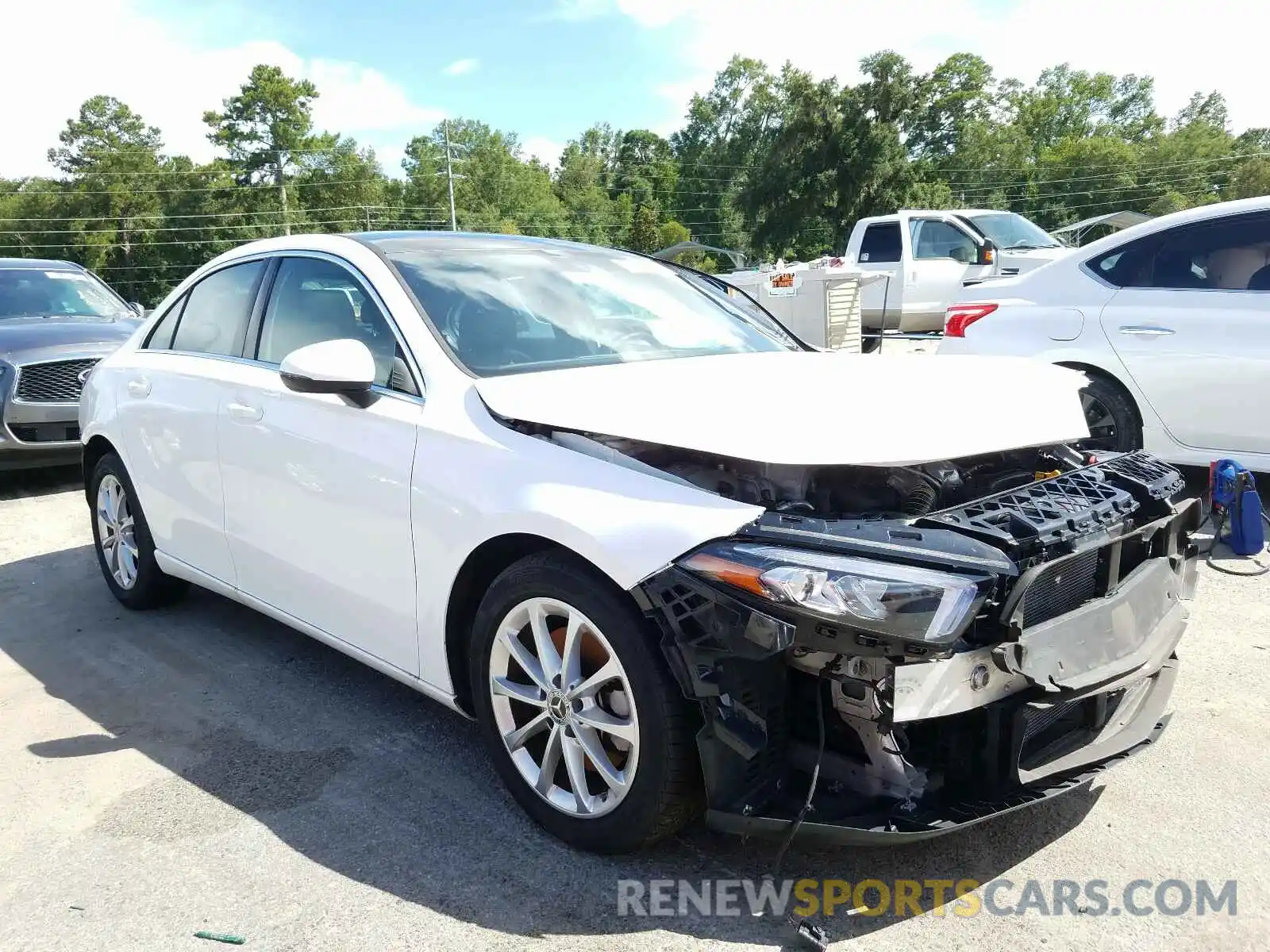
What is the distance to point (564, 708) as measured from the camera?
253 cm

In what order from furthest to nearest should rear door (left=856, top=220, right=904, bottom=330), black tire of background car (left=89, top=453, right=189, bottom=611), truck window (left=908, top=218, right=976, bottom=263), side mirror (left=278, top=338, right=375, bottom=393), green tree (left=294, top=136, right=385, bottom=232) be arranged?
green tree (left=294, top=136, right=385, bottom=232) → rear door (left=856, top=220, right=904, bottom=330) → truck window (left=908, top=218, right=976, bottom=263) → black tire of background car (left=89, top=453, right=189, bottom=611) → side mirror (left=278, top=338, right=375, bottom=393)

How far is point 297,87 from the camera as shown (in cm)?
7181

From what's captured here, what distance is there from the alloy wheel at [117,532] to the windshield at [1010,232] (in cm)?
1185

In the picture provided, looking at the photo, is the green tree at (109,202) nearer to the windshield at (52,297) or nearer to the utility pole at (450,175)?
the utility pole at (450,175)

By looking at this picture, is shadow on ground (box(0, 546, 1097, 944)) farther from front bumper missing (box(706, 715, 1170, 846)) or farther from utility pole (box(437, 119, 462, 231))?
utility pole (box(437, 119, 462, 231))

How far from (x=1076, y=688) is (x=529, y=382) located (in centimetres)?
167

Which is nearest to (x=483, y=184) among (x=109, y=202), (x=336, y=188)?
(x=336, y=188)

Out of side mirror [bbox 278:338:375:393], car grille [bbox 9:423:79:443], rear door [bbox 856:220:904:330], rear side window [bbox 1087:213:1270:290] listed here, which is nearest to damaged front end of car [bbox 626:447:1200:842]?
side mirror [bbox 278:338:375:393]

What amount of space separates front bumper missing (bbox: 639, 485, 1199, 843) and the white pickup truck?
11.6 metres

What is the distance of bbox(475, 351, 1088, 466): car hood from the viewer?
7.43 ft

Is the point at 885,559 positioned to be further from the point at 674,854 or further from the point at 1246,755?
the point at 1246,755

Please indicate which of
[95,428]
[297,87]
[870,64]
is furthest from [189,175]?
[95,428]

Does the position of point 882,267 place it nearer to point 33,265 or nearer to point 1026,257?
point 1026,257

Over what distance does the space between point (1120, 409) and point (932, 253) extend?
840 cm
